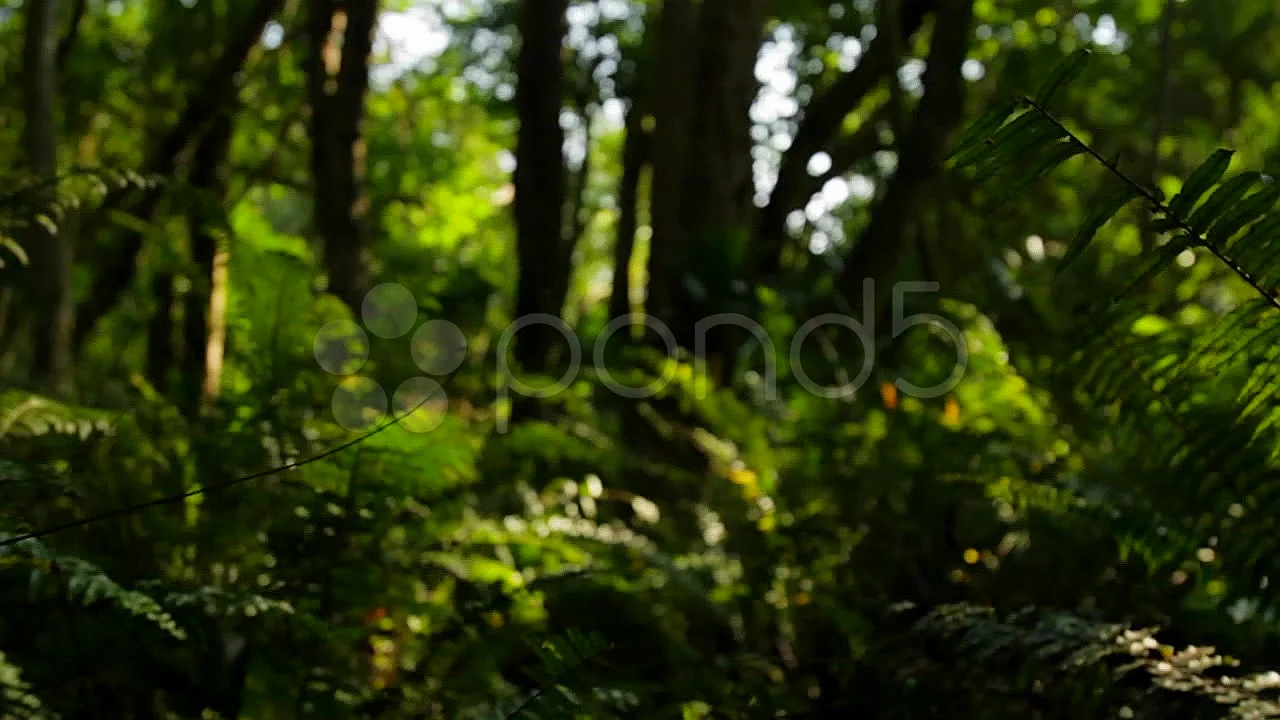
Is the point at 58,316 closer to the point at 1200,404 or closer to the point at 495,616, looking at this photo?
the point at 495,616

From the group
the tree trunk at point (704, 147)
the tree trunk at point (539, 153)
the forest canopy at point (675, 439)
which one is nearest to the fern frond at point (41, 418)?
the forest canopy at point (675, 439)

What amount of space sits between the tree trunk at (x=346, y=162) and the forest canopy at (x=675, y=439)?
0.4 inches

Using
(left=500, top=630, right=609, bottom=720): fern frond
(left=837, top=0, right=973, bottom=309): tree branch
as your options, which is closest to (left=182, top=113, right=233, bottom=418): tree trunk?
(left=500, top=630, right=609, bottom=720): fern frond

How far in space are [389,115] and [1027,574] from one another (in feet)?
20.2

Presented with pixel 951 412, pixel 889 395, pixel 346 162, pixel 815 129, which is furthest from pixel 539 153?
pixel 815 129

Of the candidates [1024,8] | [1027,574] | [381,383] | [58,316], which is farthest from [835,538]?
[1024,8]

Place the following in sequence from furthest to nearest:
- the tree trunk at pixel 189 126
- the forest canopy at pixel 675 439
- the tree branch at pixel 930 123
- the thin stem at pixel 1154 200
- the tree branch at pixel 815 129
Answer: the tree trunk at pixel 189 126 < the tree branch at pixel 815 129 < the tree branch at pixel 930 123 < the forest canopy at pixel 675 439 < the thin stem at pixel 1154 200

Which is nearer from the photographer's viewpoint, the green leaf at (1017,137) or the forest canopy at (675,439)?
the green leaf at (1017,137)

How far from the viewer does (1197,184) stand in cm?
112

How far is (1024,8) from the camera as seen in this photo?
5727 mm

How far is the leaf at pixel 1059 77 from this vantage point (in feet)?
3.73

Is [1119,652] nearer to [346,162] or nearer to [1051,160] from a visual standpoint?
[1051,160]

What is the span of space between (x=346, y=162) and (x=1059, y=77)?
2100 mm

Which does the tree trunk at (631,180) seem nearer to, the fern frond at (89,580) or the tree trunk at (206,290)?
the tree trunk at (206,290)
